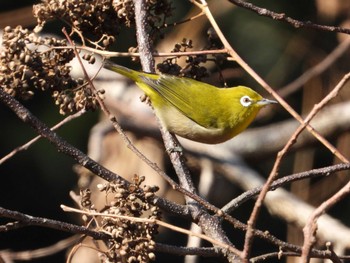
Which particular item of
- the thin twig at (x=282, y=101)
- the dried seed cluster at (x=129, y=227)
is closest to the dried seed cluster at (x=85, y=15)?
the thin twig at (x=282, y=101)

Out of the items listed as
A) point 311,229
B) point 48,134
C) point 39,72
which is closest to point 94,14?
point 39,72

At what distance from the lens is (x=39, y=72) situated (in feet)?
6.93

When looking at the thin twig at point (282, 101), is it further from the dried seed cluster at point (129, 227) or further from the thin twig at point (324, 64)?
the thin twig at point (324, 64)

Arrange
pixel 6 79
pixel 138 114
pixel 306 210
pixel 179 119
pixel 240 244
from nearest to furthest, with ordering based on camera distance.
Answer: pixel 6 79 → pixel 179 119 → pixel 306 210 → pixel 138 114 → pixel 240 244

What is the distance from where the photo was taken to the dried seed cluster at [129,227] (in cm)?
168

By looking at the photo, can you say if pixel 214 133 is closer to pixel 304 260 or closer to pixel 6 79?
pixel 6 79

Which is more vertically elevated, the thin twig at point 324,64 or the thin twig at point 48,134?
the thin twig at point 324,64

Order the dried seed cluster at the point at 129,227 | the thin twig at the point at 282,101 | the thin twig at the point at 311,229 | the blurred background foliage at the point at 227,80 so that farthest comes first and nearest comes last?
the blurred background foliage at the point at 227,80
the dried seed cluster at the point at 129,227
the thin twig at the point at 282,101
the thin twig at the point at 311,229

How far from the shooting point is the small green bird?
324 cm

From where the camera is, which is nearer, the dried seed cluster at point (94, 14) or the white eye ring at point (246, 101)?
the dried seed cluster at point (94, 14)

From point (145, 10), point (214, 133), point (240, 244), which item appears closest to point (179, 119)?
point (214, 133)

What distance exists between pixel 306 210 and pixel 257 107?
1056mm

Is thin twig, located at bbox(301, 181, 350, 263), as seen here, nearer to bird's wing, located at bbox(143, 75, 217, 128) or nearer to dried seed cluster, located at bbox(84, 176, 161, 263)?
dried seed cluster, located at bbox(84, 176, 161, 263)

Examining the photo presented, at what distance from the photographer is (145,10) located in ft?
7.65
